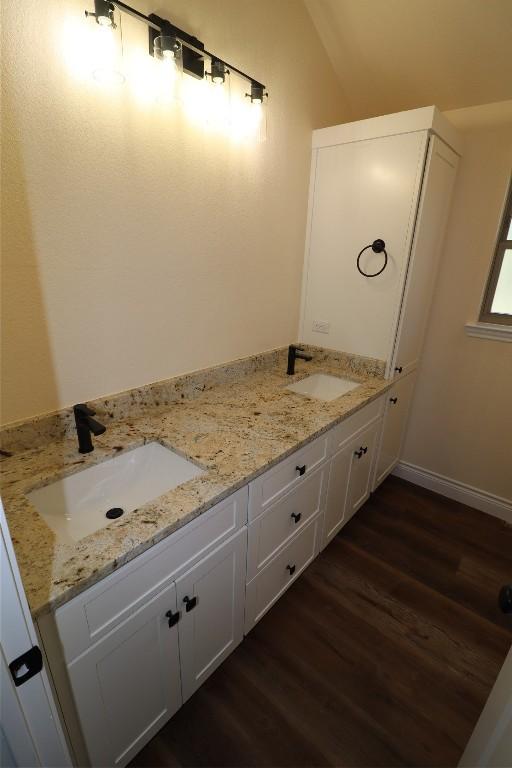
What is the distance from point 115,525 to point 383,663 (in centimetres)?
126

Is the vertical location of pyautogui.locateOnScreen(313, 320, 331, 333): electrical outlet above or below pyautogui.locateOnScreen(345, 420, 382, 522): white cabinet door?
above

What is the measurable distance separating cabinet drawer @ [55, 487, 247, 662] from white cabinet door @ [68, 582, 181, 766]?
1.6 inches

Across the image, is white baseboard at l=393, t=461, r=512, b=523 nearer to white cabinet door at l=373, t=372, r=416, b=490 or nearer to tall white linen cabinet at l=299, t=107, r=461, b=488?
white cabinet door at l=373, t=372, r=416, b=490

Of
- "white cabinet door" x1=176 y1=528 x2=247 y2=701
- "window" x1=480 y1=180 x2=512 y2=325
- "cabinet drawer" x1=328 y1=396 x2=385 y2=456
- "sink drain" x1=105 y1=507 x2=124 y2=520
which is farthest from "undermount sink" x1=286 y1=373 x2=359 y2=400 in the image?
"sink drain" x1=105 y1=507 x2=124 y2=520

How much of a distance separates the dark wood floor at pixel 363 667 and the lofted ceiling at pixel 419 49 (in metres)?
2.42

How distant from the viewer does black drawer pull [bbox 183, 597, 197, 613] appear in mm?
1051

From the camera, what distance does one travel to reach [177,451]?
4.10 feet

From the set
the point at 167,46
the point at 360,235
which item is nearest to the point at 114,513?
the point at 167,46

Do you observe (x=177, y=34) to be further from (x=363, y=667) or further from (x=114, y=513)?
(x=363, y=667)

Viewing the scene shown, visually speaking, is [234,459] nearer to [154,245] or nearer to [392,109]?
[154,245]

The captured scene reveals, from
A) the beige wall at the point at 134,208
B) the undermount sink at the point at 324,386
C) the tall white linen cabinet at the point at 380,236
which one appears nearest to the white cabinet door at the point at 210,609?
the beige wall at the point at 134,208

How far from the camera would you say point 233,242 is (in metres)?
1.69

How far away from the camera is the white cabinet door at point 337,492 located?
1735mm

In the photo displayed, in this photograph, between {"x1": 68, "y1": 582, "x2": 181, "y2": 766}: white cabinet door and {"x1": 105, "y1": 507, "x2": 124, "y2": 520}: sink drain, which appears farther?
{"x1": 105, "y1": 507, "x2": 124, "y2": 520}: sink drain
